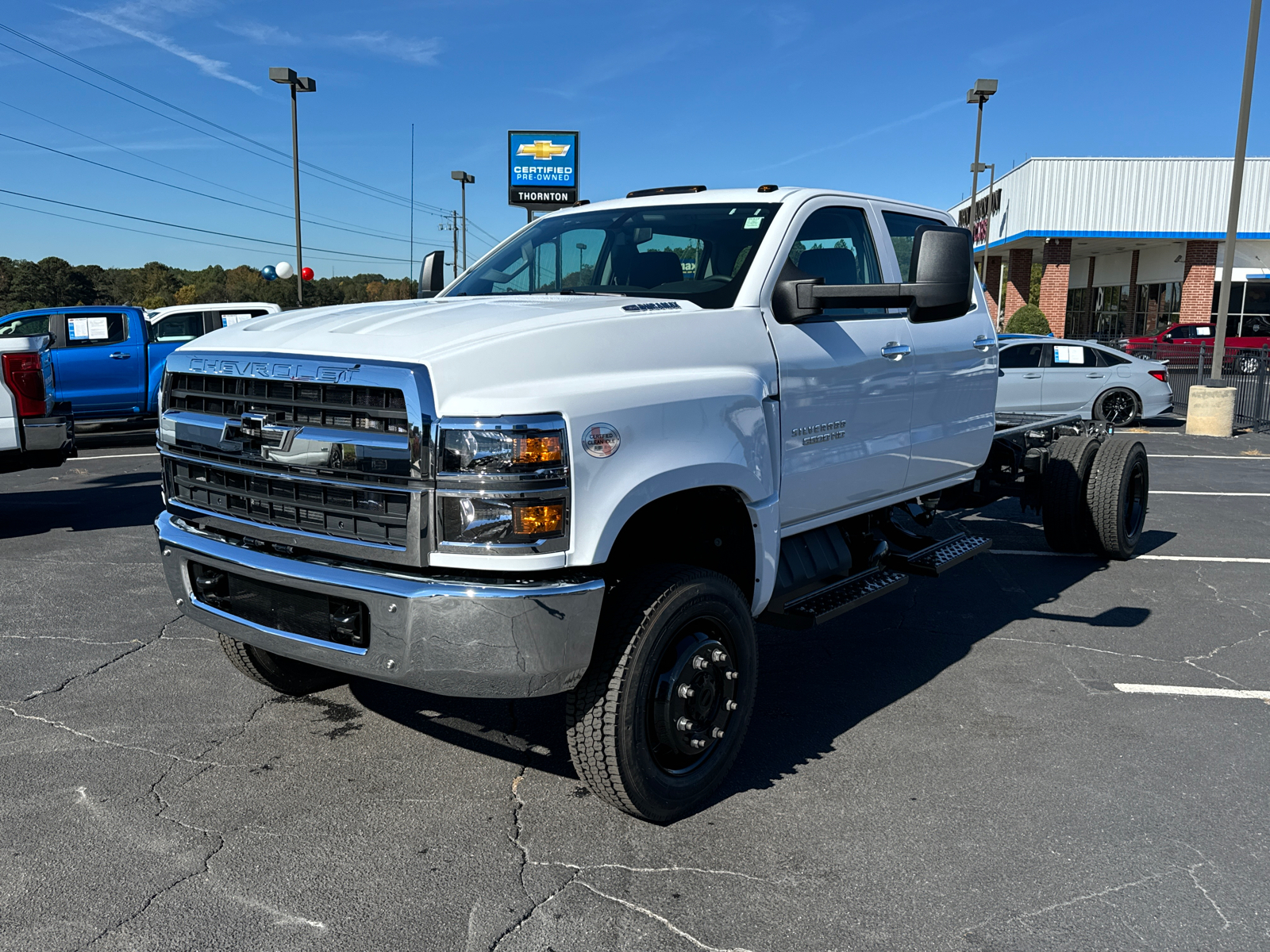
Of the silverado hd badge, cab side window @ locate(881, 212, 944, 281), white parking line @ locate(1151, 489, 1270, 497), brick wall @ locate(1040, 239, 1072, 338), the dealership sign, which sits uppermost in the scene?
the dealership sign

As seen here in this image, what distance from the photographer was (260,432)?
3.19 m

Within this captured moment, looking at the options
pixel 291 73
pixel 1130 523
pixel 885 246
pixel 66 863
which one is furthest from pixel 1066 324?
pixel 66 863

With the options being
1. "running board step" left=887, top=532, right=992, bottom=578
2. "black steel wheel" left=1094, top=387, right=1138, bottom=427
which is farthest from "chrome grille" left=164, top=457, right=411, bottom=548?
"black steel wheel" left=1094, top=387, right=1138, bottom=427

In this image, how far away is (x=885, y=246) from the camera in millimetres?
4734

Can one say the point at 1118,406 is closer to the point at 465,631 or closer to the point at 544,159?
the point at 465,631

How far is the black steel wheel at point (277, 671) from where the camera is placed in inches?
170

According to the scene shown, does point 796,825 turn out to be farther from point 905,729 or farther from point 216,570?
point 216,570

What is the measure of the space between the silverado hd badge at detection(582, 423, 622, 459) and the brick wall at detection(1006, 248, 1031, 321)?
41511 mm

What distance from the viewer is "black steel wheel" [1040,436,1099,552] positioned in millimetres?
7250

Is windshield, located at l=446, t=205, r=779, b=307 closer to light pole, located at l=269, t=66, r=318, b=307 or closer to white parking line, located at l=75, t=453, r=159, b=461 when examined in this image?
white parking line, located at l=75, t=453, r=159, b=461

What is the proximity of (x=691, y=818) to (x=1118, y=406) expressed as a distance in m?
15.1

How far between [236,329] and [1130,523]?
21.8ft

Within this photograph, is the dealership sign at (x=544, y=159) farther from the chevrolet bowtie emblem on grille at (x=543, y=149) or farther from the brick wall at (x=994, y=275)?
the brick wall at (x=994, y=275)

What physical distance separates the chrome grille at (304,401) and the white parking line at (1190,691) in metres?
3.73
